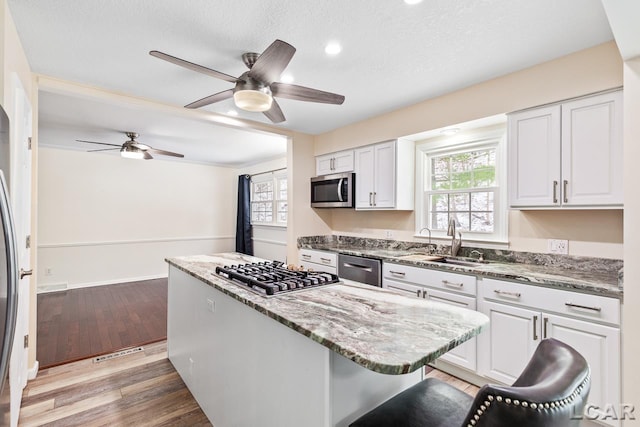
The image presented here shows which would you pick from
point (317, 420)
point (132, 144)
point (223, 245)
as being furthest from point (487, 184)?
point (223, 245)

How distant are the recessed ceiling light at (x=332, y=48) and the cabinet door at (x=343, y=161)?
1.75 m

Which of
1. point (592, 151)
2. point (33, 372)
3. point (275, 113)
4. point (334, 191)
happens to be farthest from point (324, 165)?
point (33, 372)

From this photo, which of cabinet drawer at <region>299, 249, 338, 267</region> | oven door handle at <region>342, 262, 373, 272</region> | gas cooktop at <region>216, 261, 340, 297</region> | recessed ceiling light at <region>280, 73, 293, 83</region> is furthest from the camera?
cabinet drawer at <region>299, 249, 338, 267</region>

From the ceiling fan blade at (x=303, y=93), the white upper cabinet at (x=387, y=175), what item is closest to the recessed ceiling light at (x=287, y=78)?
the ceiling fan blade at (x=303, y=93)

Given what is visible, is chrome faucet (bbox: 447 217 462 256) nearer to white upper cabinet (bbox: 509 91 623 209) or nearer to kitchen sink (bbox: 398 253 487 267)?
kitchen sink (bbox: 398 253 487 267)

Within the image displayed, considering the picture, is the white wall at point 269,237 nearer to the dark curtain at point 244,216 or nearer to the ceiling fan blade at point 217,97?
the dark curtain at point 244,216

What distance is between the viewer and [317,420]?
1.09 metres

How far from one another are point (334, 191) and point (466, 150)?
Answer: 159 centimetres

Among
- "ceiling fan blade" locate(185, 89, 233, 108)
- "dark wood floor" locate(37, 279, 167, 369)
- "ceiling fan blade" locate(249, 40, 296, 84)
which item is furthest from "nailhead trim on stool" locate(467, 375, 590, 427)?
"dark wood floor" locate(37, 279, 167, 369)

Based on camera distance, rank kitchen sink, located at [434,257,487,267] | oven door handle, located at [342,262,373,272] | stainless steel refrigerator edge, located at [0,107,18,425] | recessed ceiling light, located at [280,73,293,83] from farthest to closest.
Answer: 1. oven door handle, located at [342,262,373,272]
2. kitchen sink, located at [434,257,487,267]
3. recessed ceiling light, located at [280,73,293,83]
4. stainless steel refrigerator edge, located at [0,107,18,425]

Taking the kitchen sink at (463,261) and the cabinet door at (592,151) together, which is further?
the kitchen sink at (463,261)

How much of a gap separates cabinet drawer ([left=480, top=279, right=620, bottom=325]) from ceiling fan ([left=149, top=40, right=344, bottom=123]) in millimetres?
1795

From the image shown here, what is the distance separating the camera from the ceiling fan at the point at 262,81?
173 centimetres

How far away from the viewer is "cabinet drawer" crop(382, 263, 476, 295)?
2.38 m
